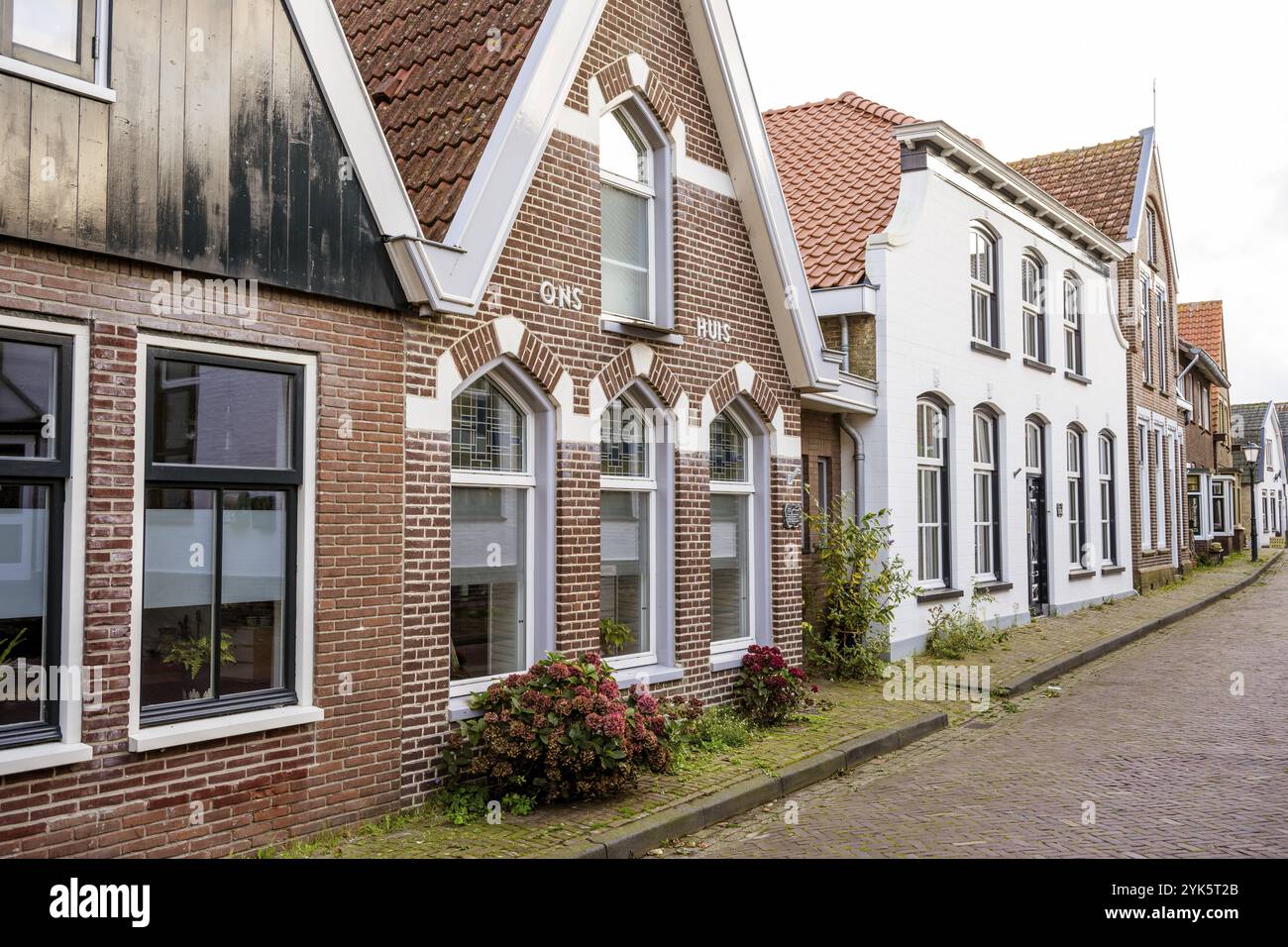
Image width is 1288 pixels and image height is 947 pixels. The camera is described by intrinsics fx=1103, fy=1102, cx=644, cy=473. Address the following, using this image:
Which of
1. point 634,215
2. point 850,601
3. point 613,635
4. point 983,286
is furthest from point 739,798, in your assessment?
point 983,286

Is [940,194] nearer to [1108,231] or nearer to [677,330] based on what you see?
[677,330]

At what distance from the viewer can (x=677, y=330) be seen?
1038 cm

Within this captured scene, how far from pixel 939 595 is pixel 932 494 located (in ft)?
5.03

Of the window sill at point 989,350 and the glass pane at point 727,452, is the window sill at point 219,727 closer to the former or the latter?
the glass pane at point 727,452

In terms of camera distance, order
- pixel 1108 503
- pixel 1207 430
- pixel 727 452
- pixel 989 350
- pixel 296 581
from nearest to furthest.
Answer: pixel 296 581 < pixel 727 452 < pixel 989 350 < pixel 1108 503 < pixel 1207 430

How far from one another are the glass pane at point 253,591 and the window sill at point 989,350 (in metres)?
Answer: 12.6

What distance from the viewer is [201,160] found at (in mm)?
6426

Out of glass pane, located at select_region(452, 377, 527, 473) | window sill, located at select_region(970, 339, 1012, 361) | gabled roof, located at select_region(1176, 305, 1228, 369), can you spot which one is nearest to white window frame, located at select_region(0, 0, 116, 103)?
glass pane, located at select_region(452, 377, 527, 473)

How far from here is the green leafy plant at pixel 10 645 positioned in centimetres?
562

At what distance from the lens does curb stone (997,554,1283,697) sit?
43.7 ft

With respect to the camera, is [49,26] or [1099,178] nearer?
[49,26]

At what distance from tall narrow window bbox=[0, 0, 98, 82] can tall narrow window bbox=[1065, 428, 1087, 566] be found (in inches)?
757

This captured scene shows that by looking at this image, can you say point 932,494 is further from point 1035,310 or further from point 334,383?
point 334,383

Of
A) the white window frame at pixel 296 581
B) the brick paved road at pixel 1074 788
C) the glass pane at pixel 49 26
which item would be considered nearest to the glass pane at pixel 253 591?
the white window frame at pixel 296 581
